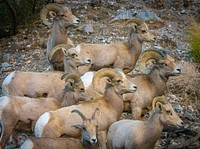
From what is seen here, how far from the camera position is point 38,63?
42.5 feet

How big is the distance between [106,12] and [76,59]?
5.53 metres

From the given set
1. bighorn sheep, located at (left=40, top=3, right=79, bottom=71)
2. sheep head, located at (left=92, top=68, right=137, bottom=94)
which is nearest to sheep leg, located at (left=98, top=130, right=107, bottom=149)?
sheep head, located at (left=92, top=68, right=137, bottom=94)

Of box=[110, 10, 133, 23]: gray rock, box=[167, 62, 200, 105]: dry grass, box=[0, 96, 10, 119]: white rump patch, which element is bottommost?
box=[167, 62, 200, 105]: dry grass

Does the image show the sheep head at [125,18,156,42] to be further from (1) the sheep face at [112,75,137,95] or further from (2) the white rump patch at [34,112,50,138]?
(2) the white rump patch at [34,112,50,138]

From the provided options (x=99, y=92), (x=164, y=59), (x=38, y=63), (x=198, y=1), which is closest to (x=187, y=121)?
(x=164, y=59)

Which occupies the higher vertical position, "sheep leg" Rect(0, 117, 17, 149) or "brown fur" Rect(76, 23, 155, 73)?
"brown fur" Rect(76, 23, 155, 73)

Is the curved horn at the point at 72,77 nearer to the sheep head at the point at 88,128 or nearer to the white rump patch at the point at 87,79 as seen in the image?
the white rump patch at the point at 87,79

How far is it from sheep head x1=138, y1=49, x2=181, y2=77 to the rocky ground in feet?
3.43

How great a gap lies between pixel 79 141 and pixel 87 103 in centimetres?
89

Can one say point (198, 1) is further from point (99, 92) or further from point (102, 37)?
point (99, 92)

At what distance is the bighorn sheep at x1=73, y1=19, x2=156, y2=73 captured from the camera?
36.2 ft

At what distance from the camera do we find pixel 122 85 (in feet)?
29.2

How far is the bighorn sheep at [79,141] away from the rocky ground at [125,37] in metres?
1.97

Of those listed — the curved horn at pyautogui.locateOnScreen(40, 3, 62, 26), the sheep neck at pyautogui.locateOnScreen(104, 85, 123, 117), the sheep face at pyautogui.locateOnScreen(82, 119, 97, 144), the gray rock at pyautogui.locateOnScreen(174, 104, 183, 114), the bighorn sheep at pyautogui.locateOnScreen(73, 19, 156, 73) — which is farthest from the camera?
the curved horn at pyautogui.locateOnScreen(40, 3, 62, 26)
